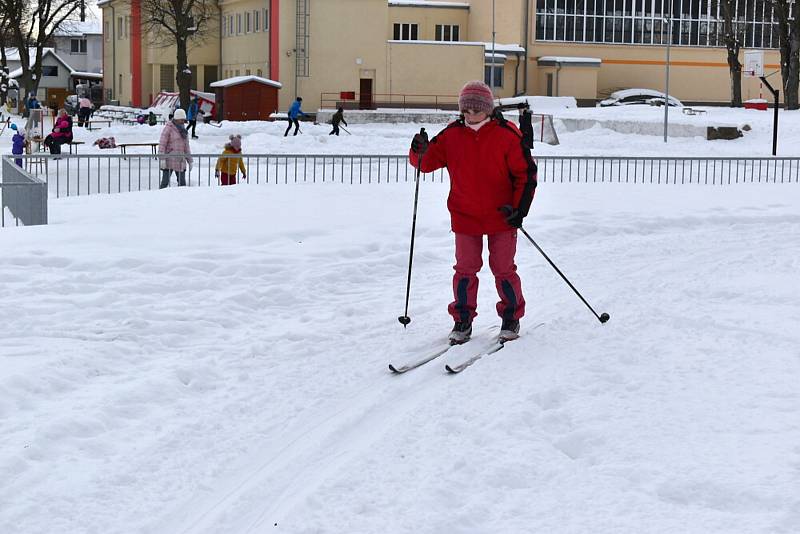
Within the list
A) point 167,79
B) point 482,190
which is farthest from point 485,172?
point 167,79

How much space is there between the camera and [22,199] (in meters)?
14.2

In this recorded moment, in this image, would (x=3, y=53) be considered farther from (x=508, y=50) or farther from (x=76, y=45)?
(x=76, y=45)

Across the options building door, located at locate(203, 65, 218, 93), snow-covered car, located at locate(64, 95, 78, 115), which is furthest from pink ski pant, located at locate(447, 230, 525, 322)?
building door, located at locate(203, 65, 218, 93)

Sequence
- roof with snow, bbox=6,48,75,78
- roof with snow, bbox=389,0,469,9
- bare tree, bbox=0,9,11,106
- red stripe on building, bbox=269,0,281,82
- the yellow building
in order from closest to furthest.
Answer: red stripe on building, bbox=269,0,281,82 → the yellow building → roof with snow, bbox=389,0,469,9 → bare tree, bbox=0,9,11,106 → roof with snow, bbox=6,48,75,78

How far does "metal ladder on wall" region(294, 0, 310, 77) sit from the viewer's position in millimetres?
60719

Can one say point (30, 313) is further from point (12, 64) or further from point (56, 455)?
point (12, 64)

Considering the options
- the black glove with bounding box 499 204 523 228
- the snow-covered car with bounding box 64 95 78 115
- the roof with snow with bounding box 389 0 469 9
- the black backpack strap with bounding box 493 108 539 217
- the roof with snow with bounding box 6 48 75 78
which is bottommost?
the black glove with bounding box 499 204 523 228

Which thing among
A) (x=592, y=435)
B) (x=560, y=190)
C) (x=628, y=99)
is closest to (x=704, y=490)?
(x=592, y=435)

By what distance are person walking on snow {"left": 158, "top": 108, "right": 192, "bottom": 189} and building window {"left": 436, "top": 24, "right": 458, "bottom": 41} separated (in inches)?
2092

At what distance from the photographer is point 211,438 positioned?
6.10 metres

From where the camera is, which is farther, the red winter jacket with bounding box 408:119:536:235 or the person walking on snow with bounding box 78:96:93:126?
the person walking on snow with bounding box 78:96:93:126

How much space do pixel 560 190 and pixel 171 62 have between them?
Answer: 5702 centimetres

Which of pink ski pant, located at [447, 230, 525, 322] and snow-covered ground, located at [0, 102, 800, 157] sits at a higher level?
snow-covered ground, located at [0, 102, 800, 157]

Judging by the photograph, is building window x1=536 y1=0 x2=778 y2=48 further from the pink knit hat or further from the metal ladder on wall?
the pink knit hat
